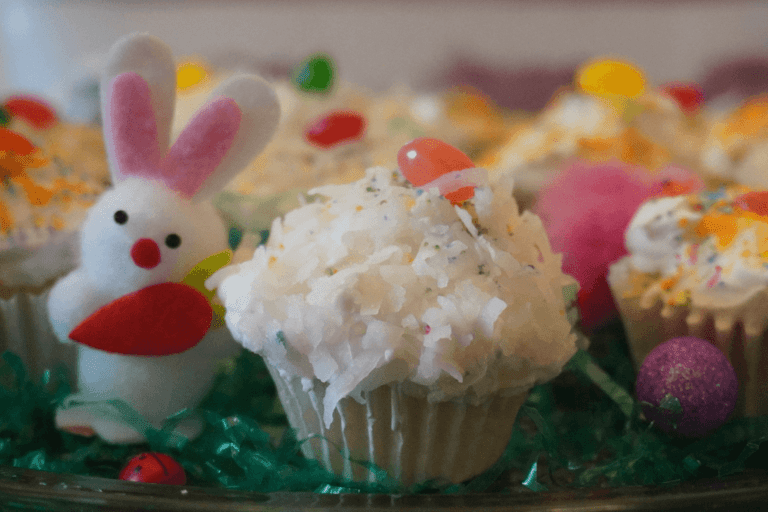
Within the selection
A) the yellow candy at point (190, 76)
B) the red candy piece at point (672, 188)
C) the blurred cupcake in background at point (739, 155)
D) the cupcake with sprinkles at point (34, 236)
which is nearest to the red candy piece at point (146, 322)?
the cupcake with sprinkles at point (34, 236)

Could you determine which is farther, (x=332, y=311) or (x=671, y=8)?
(x=671, y=8)

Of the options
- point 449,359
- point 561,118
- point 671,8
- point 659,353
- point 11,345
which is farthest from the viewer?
point 671,8

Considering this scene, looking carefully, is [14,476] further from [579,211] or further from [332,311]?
[579,211]

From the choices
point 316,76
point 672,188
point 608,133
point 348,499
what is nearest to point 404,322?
point 348,499

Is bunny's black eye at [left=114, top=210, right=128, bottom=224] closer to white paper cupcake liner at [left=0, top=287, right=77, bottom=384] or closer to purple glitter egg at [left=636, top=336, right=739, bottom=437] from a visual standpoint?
white paper cupcake liner at [left=0, top=287, right=77, bottom=384]

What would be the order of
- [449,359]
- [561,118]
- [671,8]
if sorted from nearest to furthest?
[449,359] < [561,118] < [671,8]

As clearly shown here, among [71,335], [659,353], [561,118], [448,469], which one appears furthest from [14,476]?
[561,118]

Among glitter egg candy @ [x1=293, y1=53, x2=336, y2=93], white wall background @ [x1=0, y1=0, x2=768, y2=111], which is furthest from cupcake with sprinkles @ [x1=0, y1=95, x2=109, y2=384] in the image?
white wall background @ [x1=0, y1=0, x2=768, y2=111]
